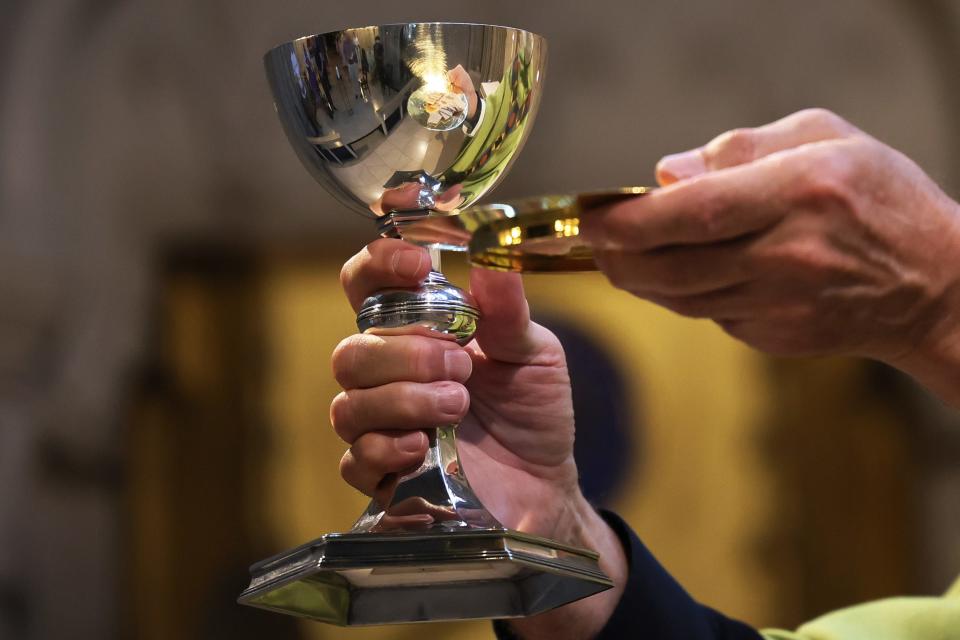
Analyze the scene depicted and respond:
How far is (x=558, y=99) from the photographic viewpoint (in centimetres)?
247

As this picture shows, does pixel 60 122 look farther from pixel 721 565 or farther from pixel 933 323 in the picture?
pixel 933 323

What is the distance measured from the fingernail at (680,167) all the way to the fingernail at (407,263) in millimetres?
207

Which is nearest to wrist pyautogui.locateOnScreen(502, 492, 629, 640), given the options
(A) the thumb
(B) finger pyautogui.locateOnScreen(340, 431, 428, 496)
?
(A) the thumb

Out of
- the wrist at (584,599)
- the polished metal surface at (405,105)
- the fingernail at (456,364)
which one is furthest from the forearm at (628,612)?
the polished metal surface at (405,105)

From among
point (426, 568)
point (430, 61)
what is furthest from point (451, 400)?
point (430, 61)

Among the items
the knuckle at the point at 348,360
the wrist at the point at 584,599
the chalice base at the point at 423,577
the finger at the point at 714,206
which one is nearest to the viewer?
the finger at the point at 714,206

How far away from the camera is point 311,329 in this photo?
2.53 m

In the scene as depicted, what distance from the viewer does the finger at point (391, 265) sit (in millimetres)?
849

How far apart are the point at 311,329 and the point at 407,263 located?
1.71 m

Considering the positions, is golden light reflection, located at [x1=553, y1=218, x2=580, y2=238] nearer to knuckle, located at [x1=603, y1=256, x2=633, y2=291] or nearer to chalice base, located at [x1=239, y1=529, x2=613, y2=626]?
knuckle, located at [x1=603, y1=256, x2=633, y2=291]

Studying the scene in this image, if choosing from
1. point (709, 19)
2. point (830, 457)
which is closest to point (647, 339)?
point (830, 457)

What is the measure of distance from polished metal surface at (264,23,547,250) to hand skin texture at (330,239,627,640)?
0.05 m

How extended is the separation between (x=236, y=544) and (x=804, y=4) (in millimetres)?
1537

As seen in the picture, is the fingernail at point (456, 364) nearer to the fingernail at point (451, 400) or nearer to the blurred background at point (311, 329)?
the fingernail at point (451, 400)
